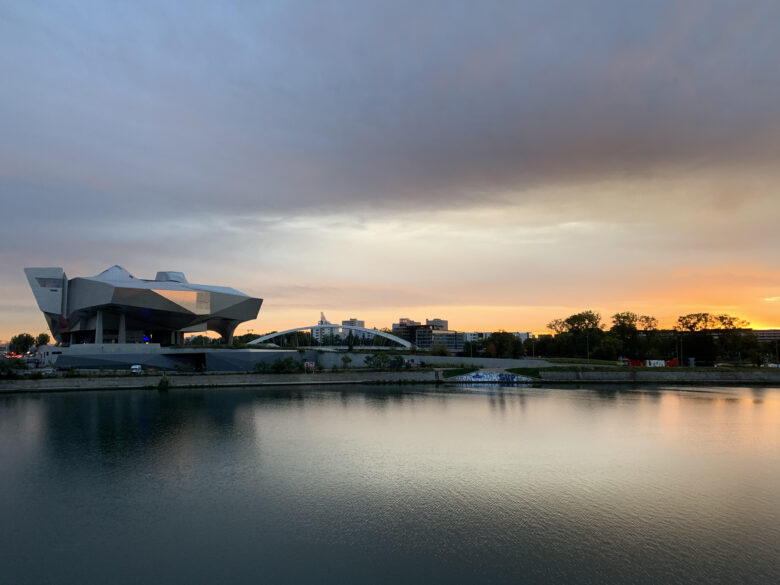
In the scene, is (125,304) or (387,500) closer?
(387,500)

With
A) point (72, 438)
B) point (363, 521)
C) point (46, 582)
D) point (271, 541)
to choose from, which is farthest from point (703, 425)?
point (72, 438)

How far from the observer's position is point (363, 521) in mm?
11688

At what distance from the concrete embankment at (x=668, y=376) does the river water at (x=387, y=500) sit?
26133mm

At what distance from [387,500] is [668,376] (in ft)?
162

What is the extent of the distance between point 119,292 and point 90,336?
14.1 metres

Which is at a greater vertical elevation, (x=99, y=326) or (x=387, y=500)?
(x=99, y=326)

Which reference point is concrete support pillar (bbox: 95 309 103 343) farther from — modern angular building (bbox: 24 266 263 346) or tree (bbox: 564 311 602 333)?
tree (bbox: 564 311 602 333)

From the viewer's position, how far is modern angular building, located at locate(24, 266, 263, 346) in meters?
52.1

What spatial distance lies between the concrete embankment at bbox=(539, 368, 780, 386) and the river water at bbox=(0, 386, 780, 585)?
26.1 metres

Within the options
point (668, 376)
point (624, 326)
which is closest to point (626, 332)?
point (624, 326)

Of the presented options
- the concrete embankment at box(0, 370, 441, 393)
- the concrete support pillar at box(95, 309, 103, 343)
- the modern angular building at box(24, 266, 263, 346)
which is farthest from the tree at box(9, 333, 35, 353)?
the concrete embankment at box(0, 370, 441, 393)

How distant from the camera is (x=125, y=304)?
51.6 meters

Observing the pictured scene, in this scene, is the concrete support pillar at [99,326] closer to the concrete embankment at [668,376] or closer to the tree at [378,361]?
the tree at [378,361]

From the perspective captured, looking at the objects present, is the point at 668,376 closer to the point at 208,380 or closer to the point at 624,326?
the point at 624,326
